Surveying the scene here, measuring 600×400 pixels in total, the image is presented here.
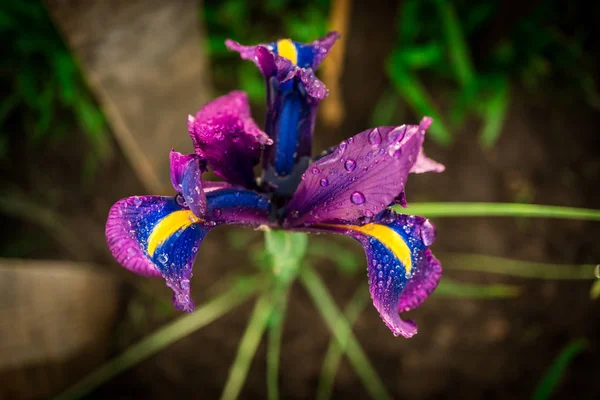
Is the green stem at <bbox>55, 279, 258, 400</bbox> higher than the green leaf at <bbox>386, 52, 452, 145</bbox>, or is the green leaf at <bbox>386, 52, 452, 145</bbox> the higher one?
the green leaf at <bbox>386, 52, 452, 145</bbox>

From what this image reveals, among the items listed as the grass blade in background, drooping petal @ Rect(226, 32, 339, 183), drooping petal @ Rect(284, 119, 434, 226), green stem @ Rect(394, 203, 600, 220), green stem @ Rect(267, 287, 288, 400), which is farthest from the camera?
the grass blade in background

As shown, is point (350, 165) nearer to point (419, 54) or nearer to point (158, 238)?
point (158, 238)

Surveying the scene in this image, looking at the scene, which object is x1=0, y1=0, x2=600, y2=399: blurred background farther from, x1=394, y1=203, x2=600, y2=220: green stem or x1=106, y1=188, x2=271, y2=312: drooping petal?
x1=106, y1=188, x2=271, y2=312: drooping petal

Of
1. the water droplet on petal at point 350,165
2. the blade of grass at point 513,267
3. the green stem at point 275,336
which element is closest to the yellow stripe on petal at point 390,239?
the water droplet on petal at point 350,165

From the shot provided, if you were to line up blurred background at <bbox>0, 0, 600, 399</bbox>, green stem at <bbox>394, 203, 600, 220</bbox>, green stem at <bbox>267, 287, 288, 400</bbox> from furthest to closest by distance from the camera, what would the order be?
blurred background at <bbox>0, 0, 600, 399</bbox> → green stem at <bbox>267, 287, 288, 400</bbox> → green stem at <bbox>394, 203, 600, 220</bbox>

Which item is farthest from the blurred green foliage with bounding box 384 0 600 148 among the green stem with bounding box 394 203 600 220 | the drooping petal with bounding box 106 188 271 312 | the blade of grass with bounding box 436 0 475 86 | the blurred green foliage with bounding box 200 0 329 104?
the drooping petal with bounding box 106 188 271 312

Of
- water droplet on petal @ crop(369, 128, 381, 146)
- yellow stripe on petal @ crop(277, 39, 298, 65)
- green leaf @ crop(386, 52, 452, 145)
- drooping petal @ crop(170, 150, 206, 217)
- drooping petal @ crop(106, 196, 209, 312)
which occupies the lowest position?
drooping petal @ crop(106, 196, 209, 312)

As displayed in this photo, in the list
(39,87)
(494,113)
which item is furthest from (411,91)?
(39,87)
